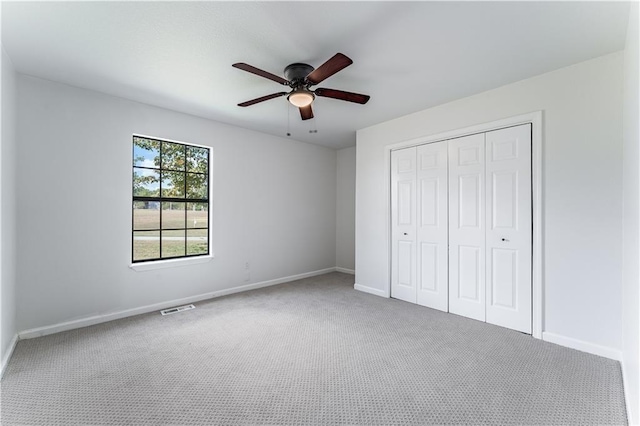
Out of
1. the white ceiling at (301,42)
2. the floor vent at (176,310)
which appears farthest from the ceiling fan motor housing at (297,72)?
the floor vent at (176,310)

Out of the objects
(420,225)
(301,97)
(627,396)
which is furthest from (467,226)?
(301,97)

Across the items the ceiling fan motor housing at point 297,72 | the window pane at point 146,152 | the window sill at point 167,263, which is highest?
the ceiling fan motor housing at point 297,72

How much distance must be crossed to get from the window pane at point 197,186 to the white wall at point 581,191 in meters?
3.79

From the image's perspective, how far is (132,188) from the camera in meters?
3.43

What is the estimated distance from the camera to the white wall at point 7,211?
2.29 m

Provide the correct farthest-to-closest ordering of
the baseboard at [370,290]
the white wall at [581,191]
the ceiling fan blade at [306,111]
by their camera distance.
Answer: the baseboard at [370,290]
the ceiling fan blade at [306,111]
the white wall at [581,191]

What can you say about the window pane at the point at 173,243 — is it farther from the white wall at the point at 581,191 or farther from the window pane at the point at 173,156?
the white wall at the point at 581,191

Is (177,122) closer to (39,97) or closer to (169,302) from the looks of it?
(39,97)

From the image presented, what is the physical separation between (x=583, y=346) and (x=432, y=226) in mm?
1780

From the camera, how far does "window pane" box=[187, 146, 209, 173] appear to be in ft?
13.2

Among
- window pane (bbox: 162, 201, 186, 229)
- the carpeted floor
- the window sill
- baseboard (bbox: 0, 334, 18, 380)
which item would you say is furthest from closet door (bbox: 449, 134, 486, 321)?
baseboard (bbox: 0, 334, 18, 380)

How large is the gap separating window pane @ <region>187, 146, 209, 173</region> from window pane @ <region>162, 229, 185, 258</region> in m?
0.90

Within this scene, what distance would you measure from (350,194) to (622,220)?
3922mm

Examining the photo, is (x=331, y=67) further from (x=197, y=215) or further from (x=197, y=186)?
(x=197, y=215)
